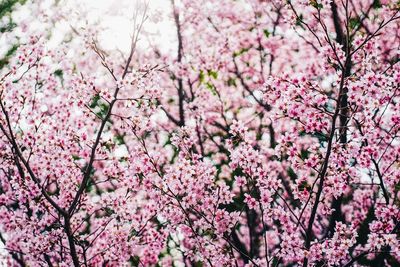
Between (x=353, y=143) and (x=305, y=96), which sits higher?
(x=305, y=96)

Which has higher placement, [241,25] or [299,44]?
[241,25]

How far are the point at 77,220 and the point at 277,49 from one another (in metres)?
6.80

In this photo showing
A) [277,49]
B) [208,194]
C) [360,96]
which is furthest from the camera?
[277,49]

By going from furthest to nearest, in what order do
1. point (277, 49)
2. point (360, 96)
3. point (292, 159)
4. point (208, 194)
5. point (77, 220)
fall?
point (277, 49)
point (77, 220)
point (208, 194)
point (292, 159)
point (360, 96)

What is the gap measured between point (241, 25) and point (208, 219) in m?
7.16

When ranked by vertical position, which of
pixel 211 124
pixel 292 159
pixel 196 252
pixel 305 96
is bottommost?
pixel 196 252

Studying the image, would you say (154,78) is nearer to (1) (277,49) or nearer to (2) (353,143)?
(2) (353,143)

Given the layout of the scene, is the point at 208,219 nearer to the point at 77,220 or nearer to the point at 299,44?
the point at 77,220

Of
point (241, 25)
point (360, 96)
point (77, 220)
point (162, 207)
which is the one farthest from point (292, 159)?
point (241, 25)

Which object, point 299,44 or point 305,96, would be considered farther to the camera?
point 299,44

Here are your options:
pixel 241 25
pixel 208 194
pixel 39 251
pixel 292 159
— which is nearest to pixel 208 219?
pixel 208 194

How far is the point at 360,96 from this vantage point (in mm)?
4684

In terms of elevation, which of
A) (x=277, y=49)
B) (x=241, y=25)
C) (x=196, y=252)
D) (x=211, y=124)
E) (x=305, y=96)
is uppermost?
(x=241, y=25)

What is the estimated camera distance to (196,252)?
5719mm
